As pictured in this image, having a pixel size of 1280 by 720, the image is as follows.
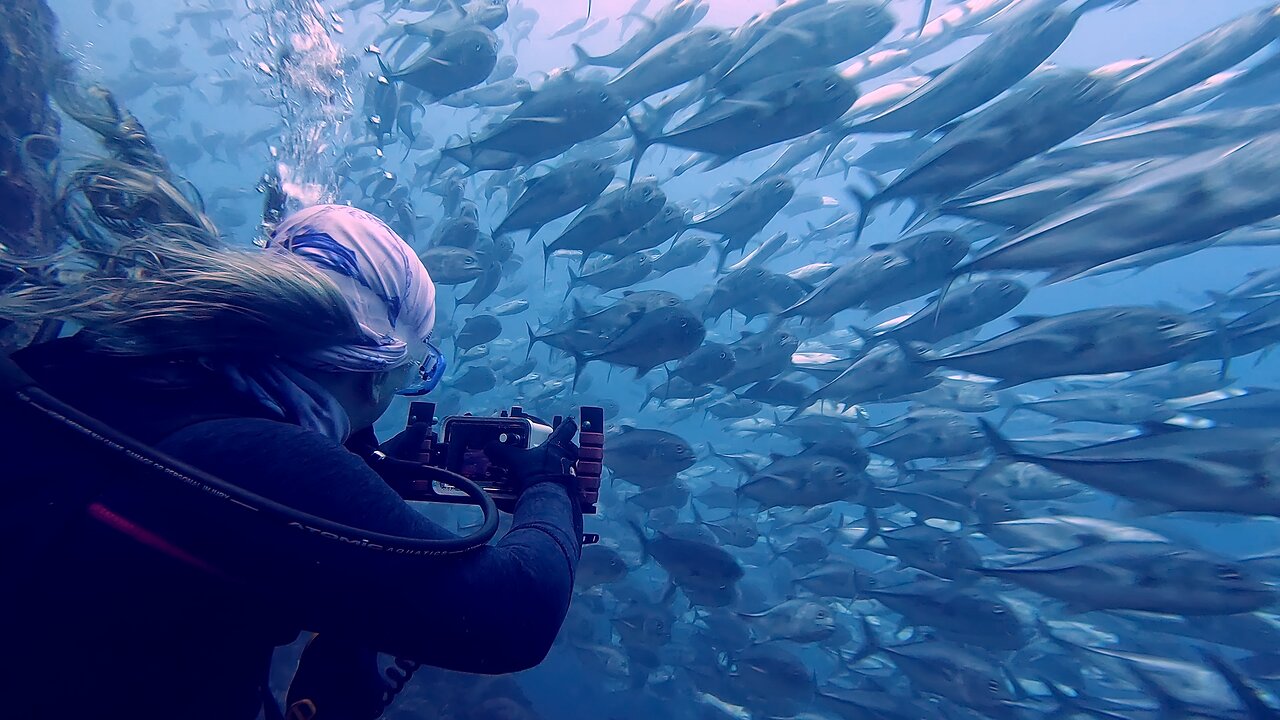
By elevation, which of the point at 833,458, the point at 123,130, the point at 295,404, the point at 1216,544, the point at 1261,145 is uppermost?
the point at 1261,145

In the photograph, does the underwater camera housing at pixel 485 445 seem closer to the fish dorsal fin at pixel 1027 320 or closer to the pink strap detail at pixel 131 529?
the pink strap detail at pixel 131 529

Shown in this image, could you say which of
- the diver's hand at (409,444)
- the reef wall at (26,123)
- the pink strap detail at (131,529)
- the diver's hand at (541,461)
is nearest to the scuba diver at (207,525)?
the pink strap detail at (131,529)

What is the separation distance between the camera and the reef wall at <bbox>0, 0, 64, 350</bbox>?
5165 mm

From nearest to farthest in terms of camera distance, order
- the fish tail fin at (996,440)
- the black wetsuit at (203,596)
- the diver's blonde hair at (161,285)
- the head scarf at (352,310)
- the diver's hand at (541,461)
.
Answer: the black wetsuit at (203,596)
the diver's blonde hair at (161,285)
the head scarf at (352,310)
the diver's hand at (541,461)
the fish tail fin at (996,440)

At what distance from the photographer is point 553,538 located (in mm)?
1489

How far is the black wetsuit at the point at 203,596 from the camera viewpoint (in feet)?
2.84

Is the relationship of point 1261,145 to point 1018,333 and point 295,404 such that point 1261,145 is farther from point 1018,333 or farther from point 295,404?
point 295,404

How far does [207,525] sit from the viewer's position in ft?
2.91

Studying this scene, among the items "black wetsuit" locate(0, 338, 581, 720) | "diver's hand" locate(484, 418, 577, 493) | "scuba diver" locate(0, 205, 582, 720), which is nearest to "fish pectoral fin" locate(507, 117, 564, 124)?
"diver's hand" locate(484, 418, 577, 493)

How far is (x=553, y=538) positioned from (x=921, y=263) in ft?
18.2

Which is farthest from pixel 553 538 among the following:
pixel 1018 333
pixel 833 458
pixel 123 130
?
pixel 833 458

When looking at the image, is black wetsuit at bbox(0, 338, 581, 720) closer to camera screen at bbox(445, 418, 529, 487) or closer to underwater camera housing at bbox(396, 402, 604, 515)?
underwater camera housing at bbox(396, 402, 604, 515)

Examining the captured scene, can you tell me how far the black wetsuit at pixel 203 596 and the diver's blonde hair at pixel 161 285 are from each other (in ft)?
0.26

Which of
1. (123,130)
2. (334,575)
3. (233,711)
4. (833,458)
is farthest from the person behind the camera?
(833,458)
